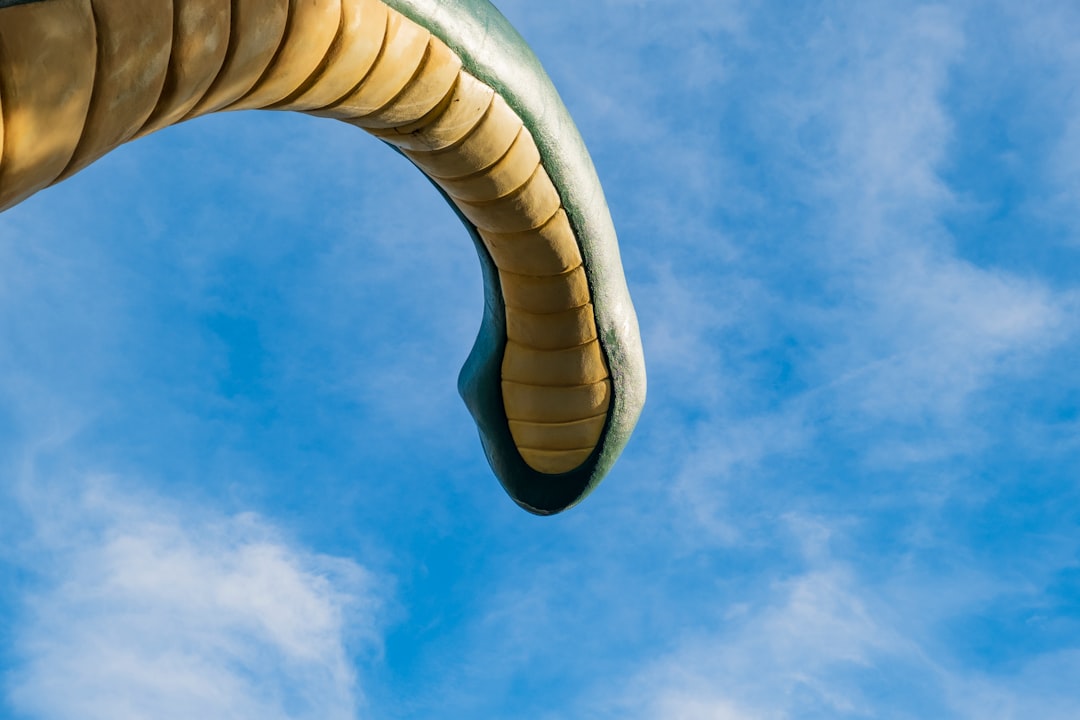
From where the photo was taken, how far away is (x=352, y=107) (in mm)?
3639

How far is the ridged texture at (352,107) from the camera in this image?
2377 mm

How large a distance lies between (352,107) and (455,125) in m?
0.42

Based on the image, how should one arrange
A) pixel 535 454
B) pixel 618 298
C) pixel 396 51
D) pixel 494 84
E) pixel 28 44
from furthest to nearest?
pixel 535 454 < pixel 618 298 < pixel 494 84 < pixel 396 51 < pixel 28 44

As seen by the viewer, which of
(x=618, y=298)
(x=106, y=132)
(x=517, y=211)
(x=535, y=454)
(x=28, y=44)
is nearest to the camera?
(x=28, y=44)

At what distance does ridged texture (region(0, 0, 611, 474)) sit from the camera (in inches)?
93.6

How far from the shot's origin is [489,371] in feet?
17.0

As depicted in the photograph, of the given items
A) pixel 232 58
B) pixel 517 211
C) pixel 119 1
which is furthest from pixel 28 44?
pixel 517 211

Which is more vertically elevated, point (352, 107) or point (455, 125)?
point (455, 125)

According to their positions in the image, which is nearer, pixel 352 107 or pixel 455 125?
pixel 352 107

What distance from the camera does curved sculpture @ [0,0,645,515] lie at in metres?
2.42

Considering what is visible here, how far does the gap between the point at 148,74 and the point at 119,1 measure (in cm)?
22

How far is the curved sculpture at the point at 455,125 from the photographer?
2.42 meters

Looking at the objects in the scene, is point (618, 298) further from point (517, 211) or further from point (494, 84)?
point (494, 84)

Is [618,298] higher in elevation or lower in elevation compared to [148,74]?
higher
